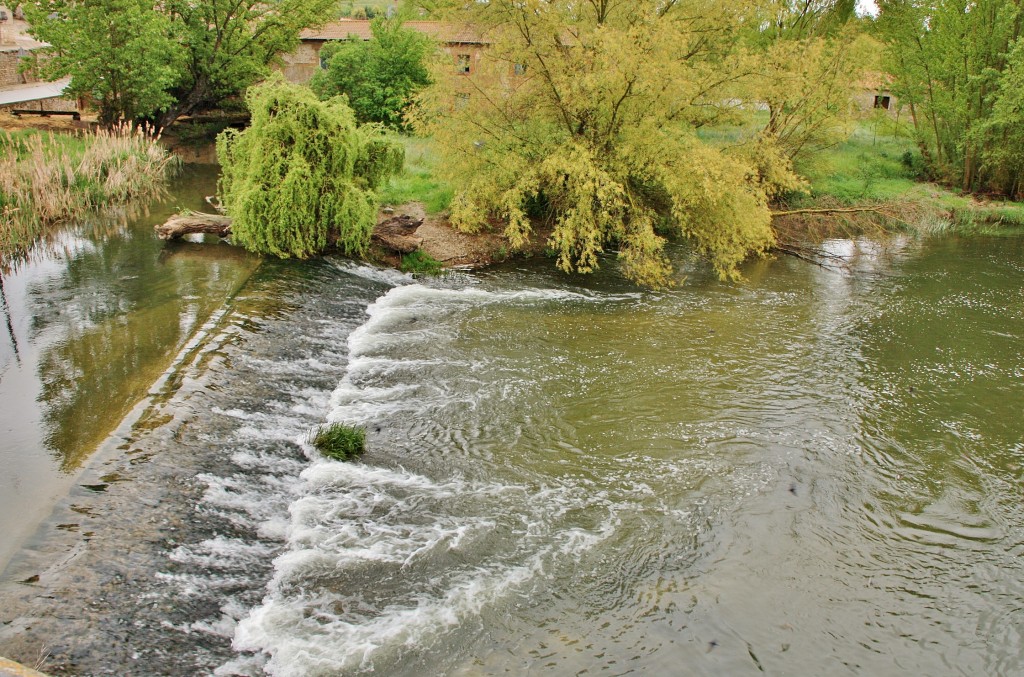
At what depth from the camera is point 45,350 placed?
31.1ft

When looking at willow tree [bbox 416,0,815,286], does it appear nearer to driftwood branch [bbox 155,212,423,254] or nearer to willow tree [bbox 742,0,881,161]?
driftwood branch [bbox 155,212,423,254]

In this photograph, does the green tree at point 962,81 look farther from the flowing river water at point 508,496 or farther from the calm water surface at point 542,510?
the calm water surface at point 542,510

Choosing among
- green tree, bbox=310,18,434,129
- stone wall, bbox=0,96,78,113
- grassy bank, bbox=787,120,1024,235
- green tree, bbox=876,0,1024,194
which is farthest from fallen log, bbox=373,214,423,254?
green tree, bbox=876,0,1024,194

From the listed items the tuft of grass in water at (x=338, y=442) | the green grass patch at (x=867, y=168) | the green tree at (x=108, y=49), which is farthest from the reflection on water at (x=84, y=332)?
the green grass patch at (x=867, y=168)

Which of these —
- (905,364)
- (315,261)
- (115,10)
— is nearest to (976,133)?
(905,364)

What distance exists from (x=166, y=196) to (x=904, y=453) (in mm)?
18420

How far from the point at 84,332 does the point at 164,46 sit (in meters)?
18.1

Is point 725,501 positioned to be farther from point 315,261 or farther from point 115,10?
point 115,10

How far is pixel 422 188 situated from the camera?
19.2 metres

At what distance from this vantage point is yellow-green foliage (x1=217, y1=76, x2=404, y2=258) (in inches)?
534

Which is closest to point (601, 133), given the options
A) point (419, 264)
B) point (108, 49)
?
point (419, 264)

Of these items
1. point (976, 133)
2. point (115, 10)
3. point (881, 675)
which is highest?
point (115, 10)

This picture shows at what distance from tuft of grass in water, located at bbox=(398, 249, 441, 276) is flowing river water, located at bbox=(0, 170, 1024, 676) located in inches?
93.2

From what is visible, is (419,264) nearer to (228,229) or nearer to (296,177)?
(296,177)
